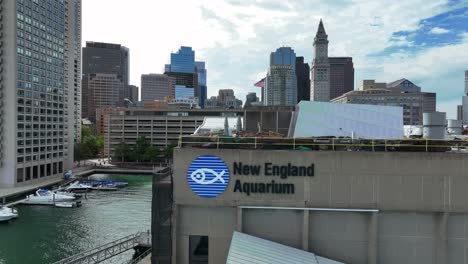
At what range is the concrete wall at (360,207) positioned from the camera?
771 inches

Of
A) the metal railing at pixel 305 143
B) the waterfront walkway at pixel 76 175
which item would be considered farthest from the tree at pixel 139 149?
the metal railing at pixel 305 143

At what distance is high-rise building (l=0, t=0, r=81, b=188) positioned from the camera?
3494 inches

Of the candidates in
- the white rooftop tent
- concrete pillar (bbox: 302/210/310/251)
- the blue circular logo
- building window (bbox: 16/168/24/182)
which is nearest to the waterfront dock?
building window (bbox: 16/168/24/182)

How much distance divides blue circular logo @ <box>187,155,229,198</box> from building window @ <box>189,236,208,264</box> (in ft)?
8.12

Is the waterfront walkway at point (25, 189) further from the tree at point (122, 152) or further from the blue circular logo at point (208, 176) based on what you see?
the blue circular logo at point (208, 176)

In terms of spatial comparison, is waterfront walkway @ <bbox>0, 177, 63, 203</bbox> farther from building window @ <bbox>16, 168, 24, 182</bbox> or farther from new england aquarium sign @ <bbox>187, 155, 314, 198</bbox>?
new england aquarium sign @ <bbox>187, 155, 314, 198</bbox>

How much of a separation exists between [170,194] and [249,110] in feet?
50.4

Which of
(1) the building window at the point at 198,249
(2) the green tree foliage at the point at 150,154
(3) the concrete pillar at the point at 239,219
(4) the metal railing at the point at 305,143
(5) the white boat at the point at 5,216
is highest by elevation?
(4) the metal railing at the point at 305,143

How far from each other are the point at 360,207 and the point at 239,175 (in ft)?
21.7

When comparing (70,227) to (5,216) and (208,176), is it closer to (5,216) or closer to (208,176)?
(5,216)

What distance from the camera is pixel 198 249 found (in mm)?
20688

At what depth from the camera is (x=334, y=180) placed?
19.9 meters

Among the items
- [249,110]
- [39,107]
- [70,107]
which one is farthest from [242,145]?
[70,107]

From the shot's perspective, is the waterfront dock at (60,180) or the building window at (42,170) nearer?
the waterfront dock at (60,180)
